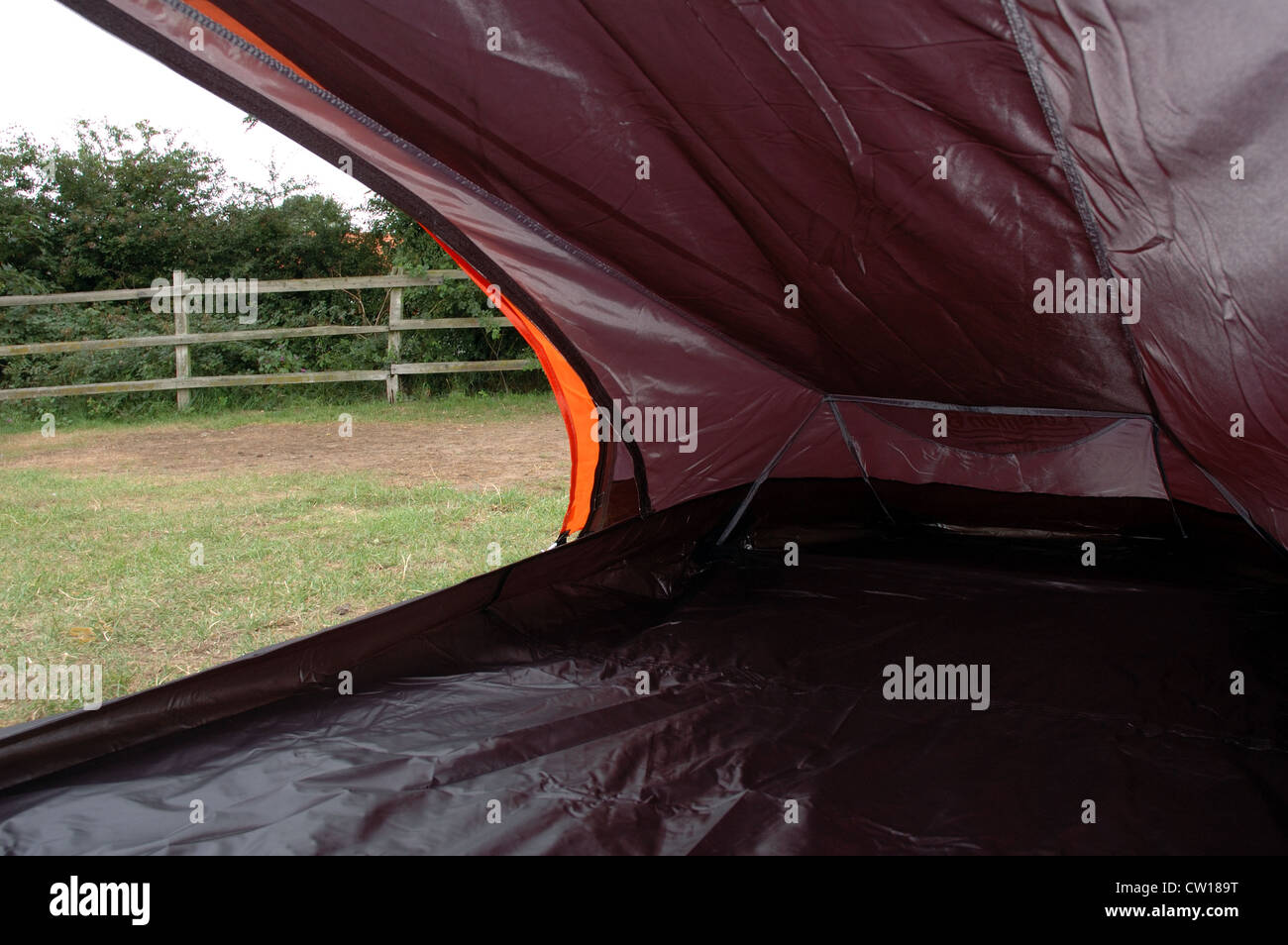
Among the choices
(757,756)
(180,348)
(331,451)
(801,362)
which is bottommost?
(757,756)

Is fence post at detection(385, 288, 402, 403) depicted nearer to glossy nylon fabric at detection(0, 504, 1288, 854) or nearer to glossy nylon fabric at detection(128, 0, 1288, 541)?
glossy nylon fabric at detection(0, 504, 1288, 854)

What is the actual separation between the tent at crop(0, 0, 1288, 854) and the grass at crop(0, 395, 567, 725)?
37.9 inches

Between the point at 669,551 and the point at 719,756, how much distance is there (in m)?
1.30

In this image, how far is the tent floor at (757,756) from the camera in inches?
58.2

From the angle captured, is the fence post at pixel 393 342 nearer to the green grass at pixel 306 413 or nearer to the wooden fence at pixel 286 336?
the wooden fence at pixel 286 336

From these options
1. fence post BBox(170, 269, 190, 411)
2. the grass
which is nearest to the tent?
the grass

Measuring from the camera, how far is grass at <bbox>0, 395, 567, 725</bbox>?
279 centimetres

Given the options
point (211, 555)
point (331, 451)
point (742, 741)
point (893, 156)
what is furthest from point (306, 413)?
point (893, 156)

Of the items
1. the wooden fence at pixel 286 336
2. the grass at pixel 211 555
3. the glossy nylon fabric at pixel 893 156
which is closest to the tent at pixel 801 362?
the glossy nylon fabric at pixel 893 156

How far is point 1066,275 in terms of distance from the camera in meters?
1.84

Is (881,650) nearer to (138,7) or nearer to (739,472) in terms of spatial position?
(739,472)

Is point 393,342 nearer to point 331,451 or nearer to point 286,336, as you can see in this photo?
point 286,336

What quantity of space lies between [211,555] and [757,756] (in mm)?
2806

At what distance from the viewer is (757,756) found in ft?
5.77
